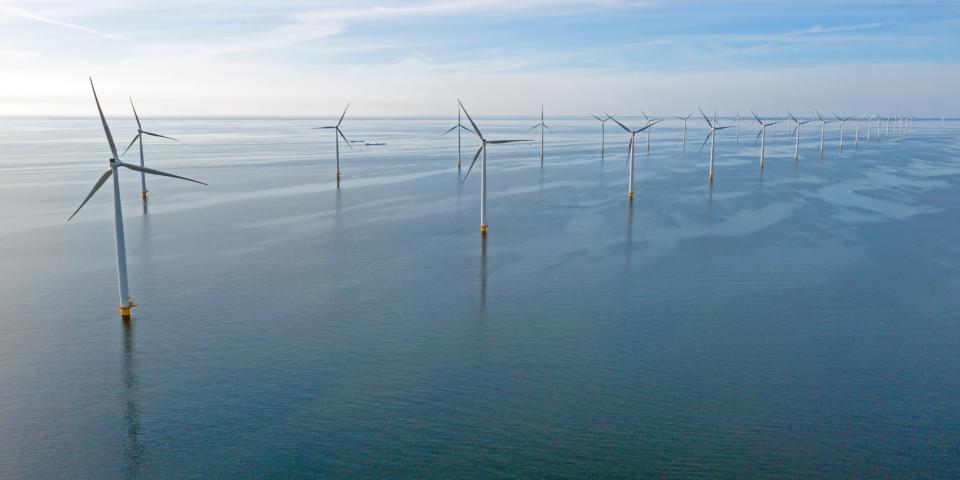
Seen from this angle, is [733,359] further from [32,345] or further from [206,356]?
[32,345]

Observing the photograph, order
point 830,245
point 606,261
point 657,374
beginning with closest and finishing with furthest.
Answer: point 657,374
point 606,261
point 830,245

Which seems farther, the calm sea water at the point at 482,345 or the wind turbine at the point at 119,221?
the wind turbine at the point at 119,221

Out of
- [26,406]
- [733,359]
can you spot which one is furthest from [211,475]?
[733,359]

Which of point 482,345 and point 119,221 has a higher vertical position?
point 119,221

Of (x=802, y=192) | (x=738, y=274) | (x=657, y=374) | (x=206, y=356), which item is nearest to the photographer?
(x=657, y=374)

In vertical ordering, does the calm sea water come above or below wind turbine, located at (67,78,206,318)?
below

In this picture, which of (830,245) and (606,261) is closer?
(606,261)

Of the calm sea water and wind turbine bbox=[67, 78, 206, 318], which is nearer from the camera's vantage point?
the calm sea water

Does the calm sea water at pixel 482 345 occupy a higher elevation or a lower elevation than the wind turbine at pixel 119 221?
lower
